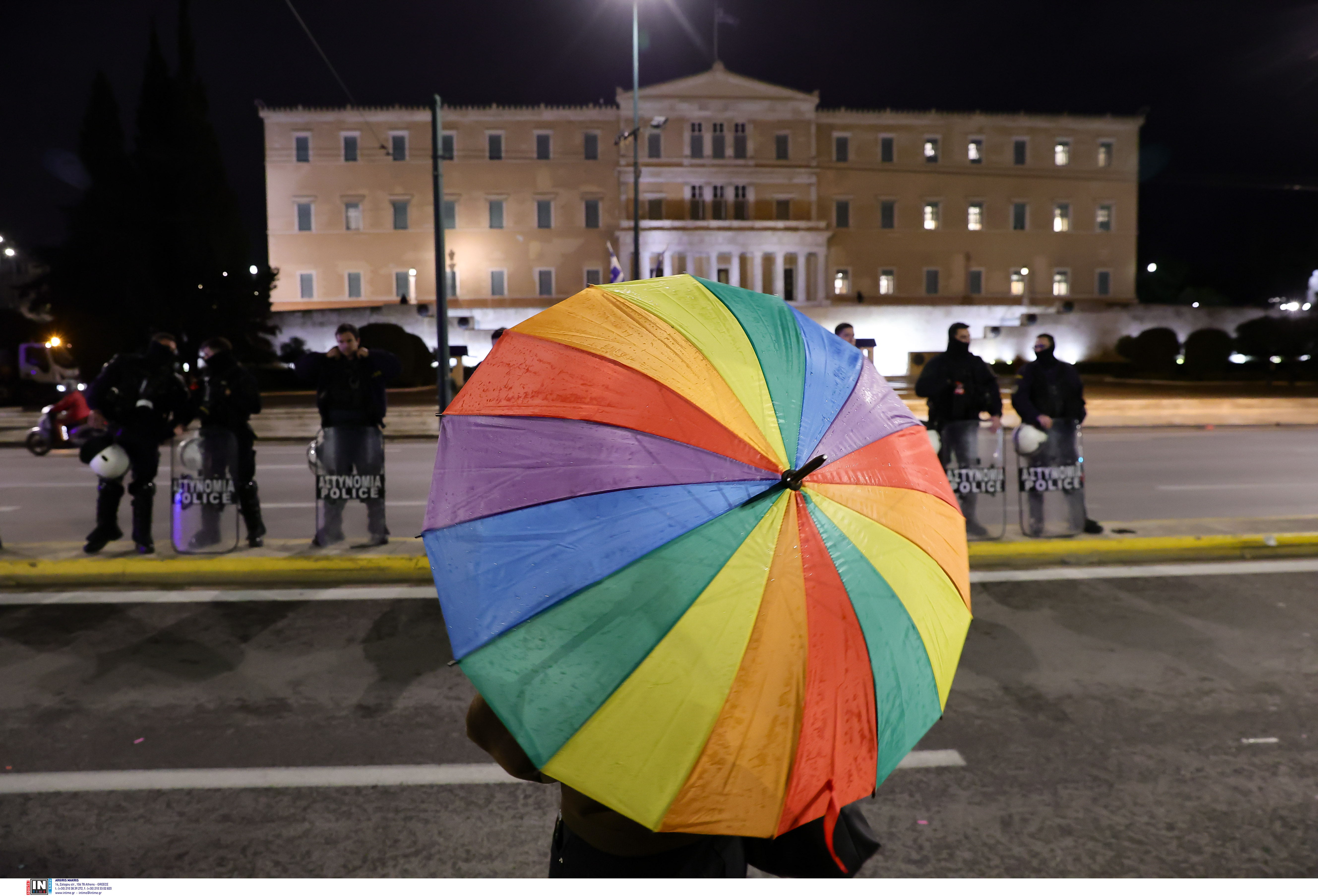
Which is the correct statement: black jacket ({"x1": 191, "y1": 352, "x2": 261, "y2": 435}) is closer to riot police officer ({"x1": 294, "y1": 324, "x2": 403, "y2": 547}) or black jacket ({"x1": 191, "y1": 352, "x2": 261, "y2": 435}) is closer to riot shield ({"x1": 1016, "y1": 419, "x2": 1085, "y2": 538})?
riot police officer ({"x1": 294, "y1": 324, "x2": 403, "y2": 547})

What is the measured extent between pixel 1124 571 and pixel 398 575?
5.20 meters

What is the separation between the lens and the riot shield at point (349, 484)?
Result: 286 inches

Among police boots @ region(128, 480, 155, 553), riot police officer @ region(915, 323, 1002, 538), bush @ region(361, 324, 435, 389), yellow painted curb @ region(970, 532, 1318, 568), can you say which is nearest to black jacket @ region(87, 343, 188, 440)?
police boots @ region(128, 480, 155, 553)

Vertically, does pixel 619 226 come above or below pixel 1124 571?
above

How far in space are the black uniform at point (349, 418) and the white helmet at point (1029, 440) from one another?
16.4 feet

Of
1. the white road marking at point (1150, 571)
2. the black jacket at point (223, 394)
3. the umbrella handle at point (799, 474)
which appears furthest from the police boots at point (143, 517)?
the umbrella handle at point (799, 474)

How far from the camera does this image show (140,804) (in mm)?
3303

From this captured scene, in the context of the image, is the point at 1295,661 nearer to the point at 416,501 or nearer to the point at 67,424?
the point at 416,501

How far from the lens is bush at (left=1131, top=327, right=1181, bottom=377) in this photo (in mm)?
35688

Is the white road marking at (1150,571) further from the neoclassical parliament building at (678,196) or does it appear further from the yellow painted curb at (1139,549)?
the neoclassical parliament building at (678,196)

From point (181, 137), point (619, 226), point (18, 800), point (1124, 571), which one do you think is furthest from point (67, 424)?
A: point (619, 226)

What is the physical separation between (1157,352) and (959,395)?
1281 inches

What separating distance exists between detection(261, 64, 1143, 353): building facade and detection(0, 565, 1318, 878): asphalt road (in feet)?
151

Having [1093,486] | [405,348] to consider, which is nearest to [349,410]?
[1093,486]
